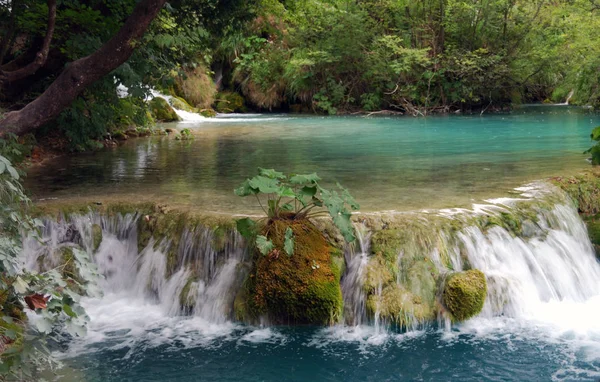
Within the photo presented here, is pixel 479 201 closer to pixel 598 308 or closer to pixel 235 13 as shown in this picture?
pixel 598 308

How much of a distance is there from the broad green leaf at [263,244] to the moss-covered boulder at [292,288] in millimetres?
181

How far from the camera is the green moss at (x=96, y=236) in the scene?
7.25 meters

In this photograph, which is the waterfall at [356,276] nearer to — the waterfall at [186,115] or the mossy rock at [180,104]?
the waterfall at [186,115]

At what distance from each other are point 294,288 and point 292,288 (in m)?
0.02

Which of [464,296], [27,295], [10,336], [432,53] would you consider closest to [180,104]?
[432,53]

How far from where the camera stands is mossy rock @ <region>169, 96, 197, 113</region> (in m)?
25.6

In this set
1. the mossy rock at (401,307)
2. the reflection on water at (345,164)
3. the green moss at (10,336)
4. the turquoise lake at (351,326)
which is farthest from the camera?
the reflection on water at (345,164)

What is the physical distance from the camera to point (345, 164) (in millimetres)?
11312

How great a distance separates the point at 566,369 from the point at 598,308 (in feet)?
5.71

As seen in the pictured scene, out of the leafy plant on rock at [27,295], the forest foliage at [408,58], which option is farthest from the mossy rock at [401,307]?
the forest foliage at [408,58]

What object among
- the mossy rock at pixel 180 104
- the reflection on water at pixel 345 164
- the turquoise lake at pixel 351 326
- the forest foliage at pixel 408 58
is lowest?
the turquoise lake at pixel 351 326

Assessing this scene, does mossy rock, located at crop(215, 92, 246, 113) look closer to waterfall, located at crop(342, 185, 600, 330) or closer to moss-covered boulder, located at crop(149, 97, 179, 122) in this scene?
moss-covered boulder, located at crop(149, 97, 179, 122)

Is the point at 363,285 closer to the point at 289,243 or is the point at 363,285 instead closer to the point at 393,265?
the point at 393,265

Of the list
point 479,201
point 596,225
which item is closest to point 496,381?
point 479,201
